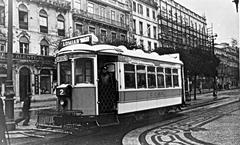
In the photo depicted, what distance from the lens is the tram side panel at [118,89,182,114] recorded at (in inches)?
411

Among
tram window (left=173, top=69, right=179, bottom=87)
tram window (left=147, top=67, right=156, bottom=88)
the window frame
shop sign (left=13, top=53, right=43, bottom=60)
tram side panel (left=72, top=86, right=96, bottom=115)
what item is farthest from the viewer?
shop sign (left=13, top=53, right=43, bottom=60)

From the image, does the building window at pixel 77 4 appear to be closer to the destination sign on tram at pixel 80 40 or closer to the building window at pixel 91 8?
the building window at pixel 91 8

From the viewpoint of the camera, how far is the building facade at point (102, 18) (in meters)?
32.9

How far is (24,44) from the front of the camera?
2752 cm

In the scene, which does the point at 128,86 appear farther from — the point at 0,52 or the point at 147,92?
the point at 0,52

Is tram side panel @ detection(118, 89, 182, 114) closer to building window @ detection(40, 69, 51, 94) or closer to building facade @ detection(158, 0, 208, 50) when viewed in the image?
building facade @ detection(158, 0, 208, 50)

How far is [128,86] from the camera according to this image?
10766 millimetres

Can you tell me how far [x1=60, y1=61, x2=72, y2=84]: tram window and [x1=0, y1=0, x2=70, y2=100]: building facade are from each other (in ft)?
52.6

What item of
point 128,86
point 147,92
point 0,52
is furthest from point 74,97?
point 0,52

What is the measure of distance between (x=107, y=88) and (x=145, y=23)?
36.9 m

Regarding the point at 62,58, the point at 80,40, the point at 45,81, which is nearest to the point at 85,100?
the point at 62,58

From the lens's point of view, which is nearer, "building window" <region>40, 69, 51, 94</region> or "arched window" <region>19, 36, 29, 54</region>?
"arched window" <region>19, 36, 29, 54</region>

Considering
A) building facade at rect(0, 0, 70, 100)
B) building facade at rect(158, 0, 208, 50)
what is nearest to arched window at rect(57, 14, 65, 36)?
building facade at rect(0, 0, 70, 100)

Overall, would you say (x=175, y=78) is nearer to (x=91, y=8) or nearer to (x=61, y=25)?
(x=61, y=25)
